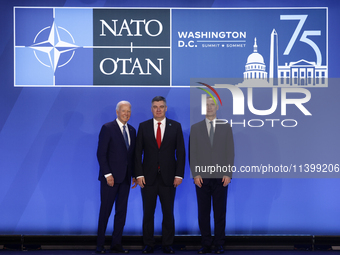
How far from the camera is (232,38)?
15.6 feet

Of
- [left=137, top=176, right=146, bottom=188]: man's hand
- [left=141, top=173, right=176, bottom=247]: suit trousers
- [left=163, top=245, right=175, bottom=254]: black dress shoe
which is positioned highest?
[left=137, top=176, right=146, bottom=188]: man's hand

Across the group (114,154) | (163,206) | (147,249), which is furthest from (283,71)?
(147,249)

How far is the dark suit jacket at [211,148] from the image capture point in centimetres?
426

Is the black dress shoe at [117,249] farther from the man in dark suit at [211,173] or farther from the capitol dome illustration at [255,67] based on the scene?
the capitol dome illustration at [255,67]

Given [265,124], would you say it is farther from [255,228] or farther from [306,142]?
[255,228]

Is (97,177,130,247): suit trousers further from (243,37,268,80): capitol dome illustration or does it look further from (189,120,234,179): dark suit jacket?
(243,37,268,80): capitol dome illustration

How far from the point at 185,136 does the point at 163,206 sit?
1.03 m

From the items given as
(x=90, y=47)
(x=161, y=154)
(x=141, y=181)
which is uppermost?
(x=90, y=47)

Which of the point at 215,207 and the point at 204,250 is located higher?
the point at 215,207

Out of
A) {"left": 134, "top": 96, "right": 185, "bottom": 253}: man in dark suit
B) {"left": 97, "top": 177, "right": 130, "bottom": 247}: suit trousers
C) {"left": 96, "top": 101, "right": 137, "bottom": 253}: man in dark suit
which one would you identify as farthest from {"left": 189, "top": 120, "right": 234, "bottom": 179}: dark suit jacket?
{"left": 97, "top": 177, "right": 130, "bottom": 247}: suit trousers

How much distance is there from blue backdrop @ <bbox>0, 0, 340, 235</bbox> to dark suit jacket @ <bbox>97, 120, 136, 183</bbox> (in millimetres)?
521

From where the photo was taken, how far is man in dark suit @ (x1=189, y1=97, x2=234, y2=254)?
422cm

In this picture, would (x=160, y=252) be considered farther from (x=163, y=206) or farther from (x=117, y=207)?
(x=117, y=207)

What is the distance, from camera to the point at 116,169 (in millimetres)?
4184
